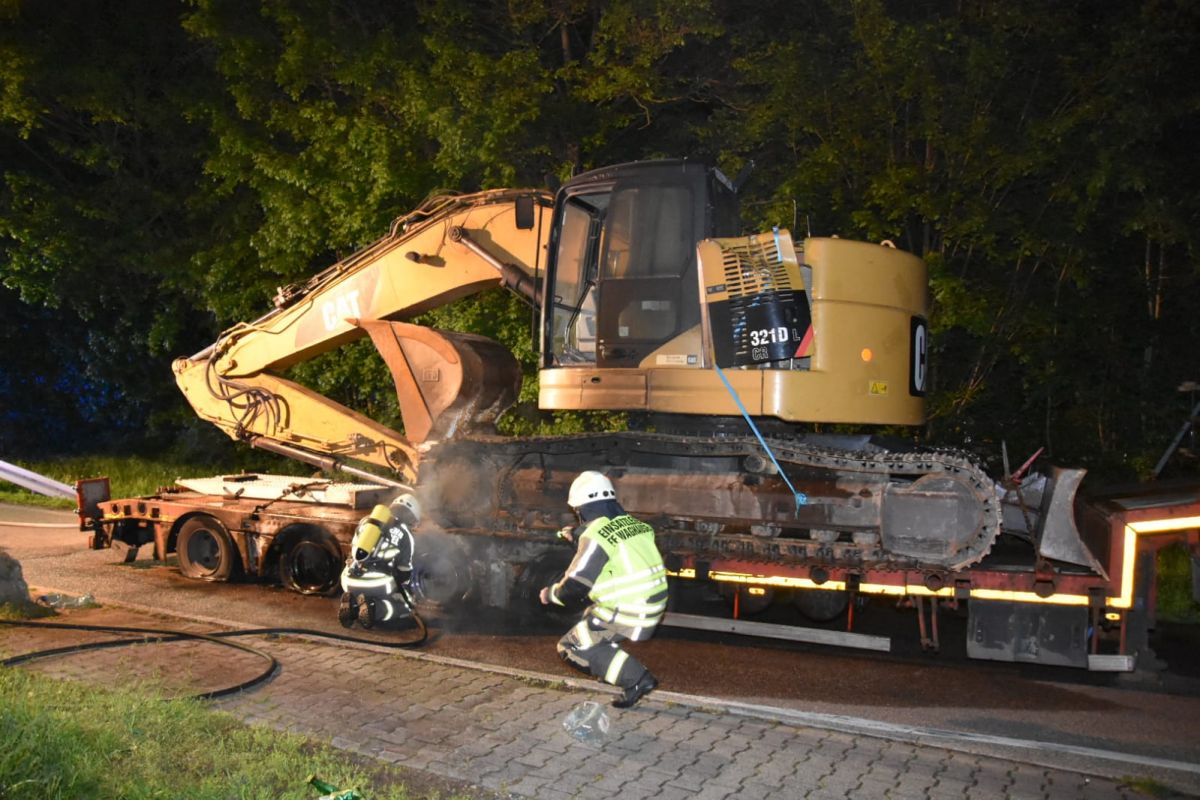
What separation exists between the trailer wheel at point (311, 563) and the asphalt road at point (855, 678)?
0.15 metres

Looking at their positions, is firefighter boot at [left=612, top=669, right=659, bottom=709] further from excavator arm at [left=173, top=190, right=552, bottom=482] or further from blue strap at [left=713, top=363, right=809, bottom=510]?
excavator arm at [left=173, top=190, right=552, bottom=482]

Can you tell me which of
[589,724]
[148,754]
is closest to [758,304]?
[589,724]

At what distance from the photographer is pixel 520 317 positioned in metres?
15.3

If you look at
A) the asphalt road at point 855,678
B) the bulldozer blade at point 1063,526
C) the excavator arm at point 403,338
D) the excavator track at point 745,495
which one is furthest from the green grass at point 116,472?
the bulldozer blade at point 1063,526

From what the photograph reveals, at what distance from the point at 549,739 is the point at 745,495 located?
121 inches

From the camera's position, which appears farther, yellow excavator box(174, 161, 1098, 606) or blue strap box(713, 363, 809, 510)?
blue strap box(713, 363, 809, 510)

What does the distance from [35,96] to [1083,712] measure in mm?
19950

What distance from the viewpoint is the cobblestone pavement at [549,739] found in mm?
5492

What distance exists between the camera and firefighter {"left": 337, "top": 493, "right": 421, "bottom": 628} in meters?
8.42

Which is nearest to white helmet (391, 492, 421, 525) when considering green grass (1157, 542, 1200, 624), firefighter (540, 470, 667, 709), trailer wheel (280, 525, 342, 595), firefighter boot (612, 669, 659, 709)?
trailer wheel (280, 525, 342, 595)

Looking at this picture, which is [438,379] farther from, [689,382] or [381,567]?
[689,382]

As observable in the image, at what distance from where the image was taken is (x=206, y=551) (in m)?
11.5

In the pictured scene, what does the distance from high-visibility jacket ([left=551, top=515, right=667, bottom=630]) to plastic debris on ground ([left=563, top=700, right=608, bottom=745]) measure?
56 centimetres

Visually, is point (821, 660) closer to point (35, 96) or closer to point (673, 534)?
point (673, 534)
